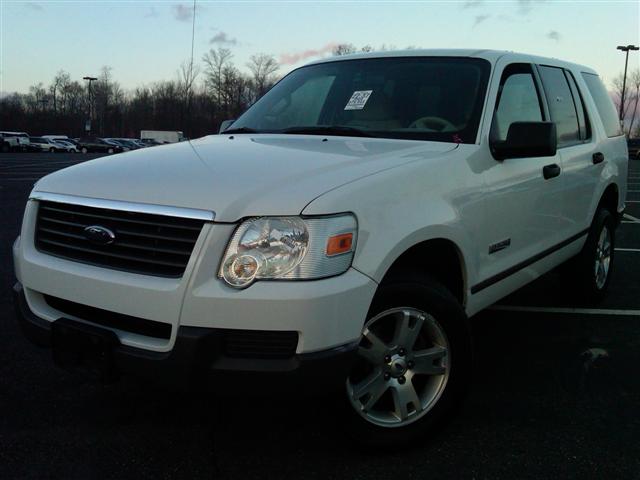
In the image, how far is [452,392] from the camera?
279cm

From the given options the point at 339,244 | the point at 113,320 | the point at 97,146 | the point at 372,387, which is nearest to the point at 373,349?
the point at 372,387

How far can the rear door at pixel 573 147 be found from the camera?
4195 millimetres

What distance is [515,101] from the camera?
3.74 metres

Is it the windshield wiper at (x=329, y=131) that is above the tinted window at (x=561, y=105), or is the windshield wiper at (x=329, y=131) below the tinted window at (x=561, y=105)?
below

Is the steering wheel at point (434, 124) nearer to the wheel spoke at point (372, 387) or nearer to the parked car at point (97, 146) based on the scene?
the wheel spoke at point (372, 387)

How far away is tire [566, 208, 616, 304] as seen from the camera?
16.2 ft

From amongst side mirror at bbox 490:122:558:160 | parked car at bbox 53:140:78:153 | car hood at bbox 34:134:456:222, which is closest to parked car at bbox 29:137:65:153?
parked car at bbox 53:140:78:153

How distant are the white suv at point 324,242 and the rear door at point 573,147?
1.20 ft

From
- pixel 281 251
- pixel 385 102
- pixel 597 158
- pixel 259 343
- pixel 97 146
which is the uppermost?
pixel 97 146

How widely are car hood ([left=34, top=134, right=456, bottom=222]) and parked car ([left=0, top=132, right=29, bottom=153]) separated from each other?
53.2 m

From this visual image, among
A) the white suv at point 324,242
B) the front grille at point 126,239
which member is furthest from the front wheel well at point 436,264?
the front grille at point 126,239

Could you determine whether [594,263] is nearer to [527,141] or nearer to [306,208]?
[527,141]

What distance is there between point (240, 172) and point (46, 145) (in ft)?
195

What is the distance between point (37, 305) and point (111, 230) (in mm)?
597
